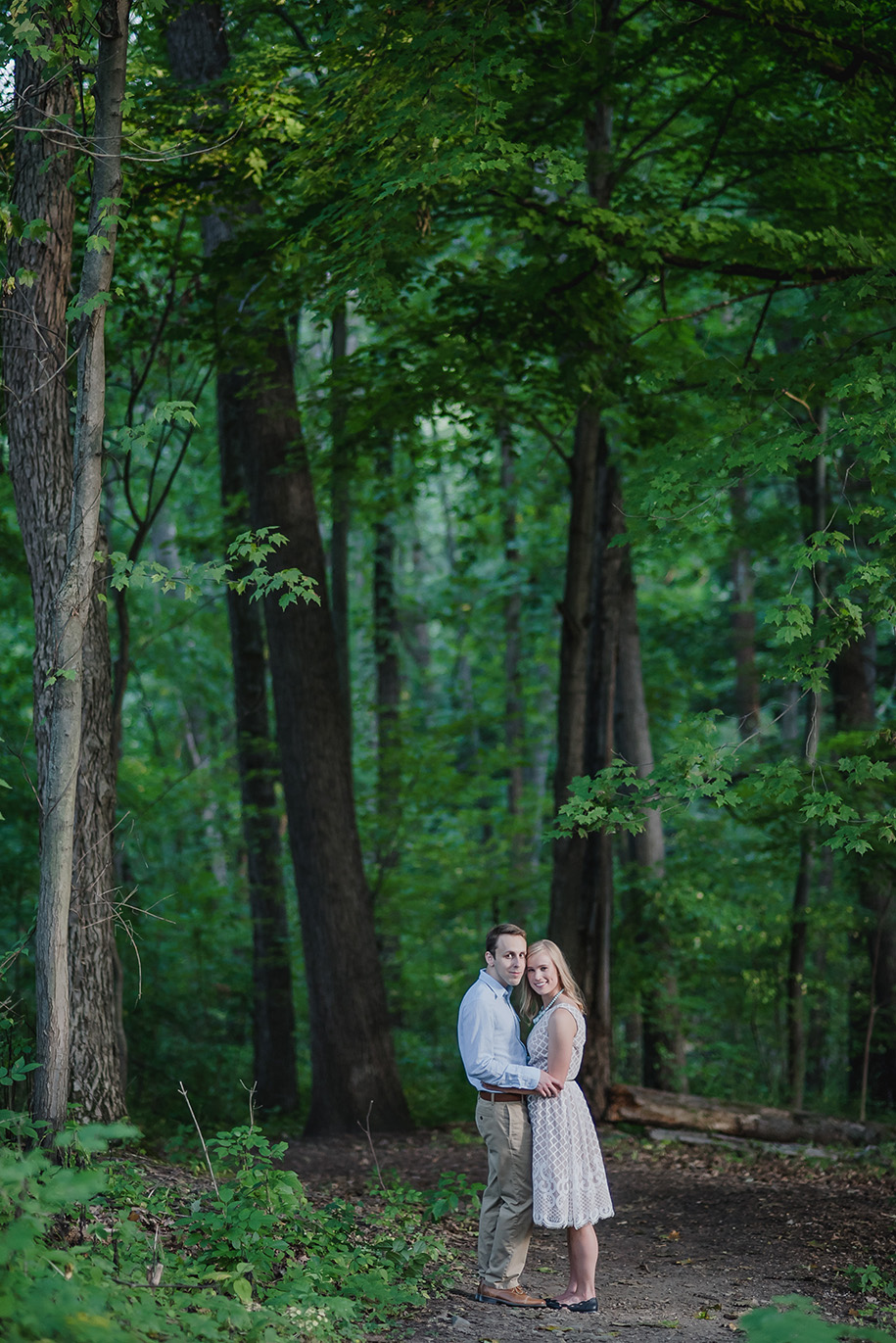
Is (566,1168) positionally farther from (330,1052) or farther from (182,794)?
(182,794)

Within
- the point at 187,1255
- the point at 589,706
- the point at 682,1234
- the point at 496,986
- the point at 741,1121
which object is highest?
the point at 589,706

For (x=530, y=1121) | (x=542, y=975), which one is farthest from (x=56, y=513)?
(x=530, y=1121)

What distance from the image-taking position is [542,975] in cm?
488

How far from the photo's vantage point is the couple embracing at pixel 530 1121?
4742mm

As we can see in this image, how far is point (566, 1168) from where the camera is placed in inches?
186

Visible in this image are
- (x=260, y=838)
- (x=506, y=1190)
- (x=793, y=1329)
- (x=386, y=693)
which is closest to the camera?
(x=793, y=1329)

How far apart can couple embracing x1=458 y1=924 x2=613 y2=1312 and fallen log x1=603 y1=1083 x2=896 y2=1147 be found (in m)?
4.89

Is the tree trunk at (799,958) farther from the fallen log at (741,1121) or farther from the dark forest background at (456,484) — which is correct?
the fallen log at (741,1121)

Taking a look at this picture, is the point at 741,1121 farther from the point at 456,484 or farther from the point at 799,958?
the point at 456,484

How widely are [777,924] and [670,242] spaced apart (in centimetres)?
836

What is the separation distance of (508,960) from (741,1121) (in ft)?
19.3

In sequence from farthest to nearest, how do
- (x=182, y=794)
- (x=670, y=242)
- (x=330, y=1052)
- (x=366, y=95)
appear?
1. (x=182, y=794)
2. (x=330, y=1052)
3. (x=670, y=242)
4. (x=366, y=95)

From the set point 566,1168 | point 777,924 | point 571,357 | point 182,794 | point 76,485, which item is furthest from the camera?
point 182,794

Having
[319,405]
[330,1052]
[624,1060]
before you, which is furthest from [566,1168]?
[624,1060]
